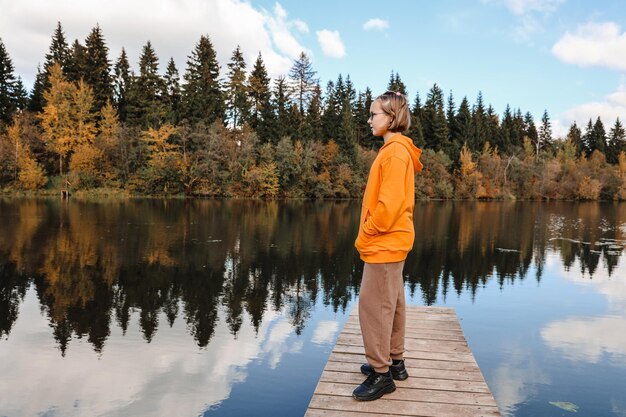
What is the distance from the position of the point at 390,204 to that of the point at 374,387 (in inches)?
52.8

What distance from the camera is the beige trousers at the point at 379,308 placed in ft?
10.9

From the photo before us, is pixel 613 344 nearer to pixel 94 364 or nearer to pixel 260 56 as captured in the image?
pixel 94 364

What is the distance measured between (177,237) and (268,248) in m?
3.97

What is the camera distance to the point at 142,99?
1941 inches

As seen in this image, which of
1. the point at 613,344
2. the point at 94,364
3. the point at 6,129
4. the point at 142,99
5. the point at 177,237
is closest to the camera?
the point at 94,364

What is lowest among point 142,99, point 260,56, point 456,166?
point 456,166

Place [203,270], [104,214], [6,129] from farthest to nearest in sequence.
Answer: [6,129] < [104,214] < [203,270]

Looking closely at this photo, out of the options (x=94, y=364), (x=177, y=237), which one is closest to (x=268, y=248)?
(x=177, y=237)

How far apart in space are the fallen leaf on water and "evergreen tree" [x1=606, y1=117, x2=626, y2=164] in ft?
303

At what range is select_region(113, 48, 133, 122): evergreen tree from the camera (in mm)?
53737

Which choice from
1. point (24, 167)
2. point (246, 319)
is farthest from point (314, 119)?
point (246, 319)

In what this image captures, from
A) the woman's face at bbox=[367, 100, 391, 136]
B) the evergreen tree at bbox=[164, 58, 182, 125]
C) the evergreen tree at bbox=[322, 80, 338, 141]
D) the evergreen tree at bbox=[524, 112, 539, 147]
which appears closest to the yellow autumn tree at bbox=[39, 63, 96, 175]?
the evergreen tree at bbox=[164, 58, 182, 125]

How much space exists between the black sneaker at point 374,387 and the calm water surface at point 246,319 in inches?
68.4

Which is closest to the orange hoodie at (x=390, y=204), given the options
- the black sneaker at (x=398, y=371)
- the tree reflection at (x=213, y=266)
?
the black sneaker at (x=398, y=371)
